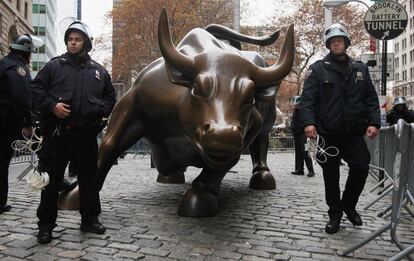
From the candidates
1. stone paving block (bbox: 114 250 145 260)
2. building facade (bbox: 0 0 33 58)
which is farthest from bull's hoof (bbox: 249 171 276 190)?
building facade (bbox: 0 0 33 58)

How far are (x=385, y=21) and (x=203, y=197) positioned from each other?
627 cm

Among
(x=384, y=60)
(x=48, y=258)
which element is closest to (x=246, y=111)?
(x=48, y=258)

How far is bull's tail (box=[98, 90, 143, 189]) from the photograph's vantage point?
529cm

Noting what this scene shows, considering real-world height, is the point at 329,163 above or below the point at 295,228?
above

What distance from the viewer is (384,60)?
1066cm

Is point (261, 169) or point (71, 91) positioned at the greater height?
point (71, 91)

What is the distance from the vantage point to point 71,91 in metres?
4.07

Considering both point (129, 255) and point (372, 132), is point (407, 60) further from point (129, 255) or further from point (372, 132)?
point (129, 255)

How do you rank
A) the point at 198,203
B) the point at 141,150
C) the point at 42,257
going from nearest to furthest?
1. the point at 42,257
2. the point at 198,203
3. the point at 141,150

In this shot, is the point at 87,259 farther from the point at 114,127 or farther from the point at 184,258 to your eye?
the point at 114,127

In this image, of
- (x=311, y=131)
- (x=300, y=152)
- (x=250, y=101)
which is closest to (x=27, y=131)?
(x=250, y=101)

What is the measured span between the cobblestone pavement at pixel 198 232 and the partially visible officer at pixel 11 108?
0.58m

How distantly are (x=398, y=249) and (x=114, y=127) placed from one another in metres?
3.34

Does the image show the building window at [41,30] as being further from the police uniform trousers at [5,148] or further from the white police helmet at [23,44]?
the police uniform trousers at [5,148]
